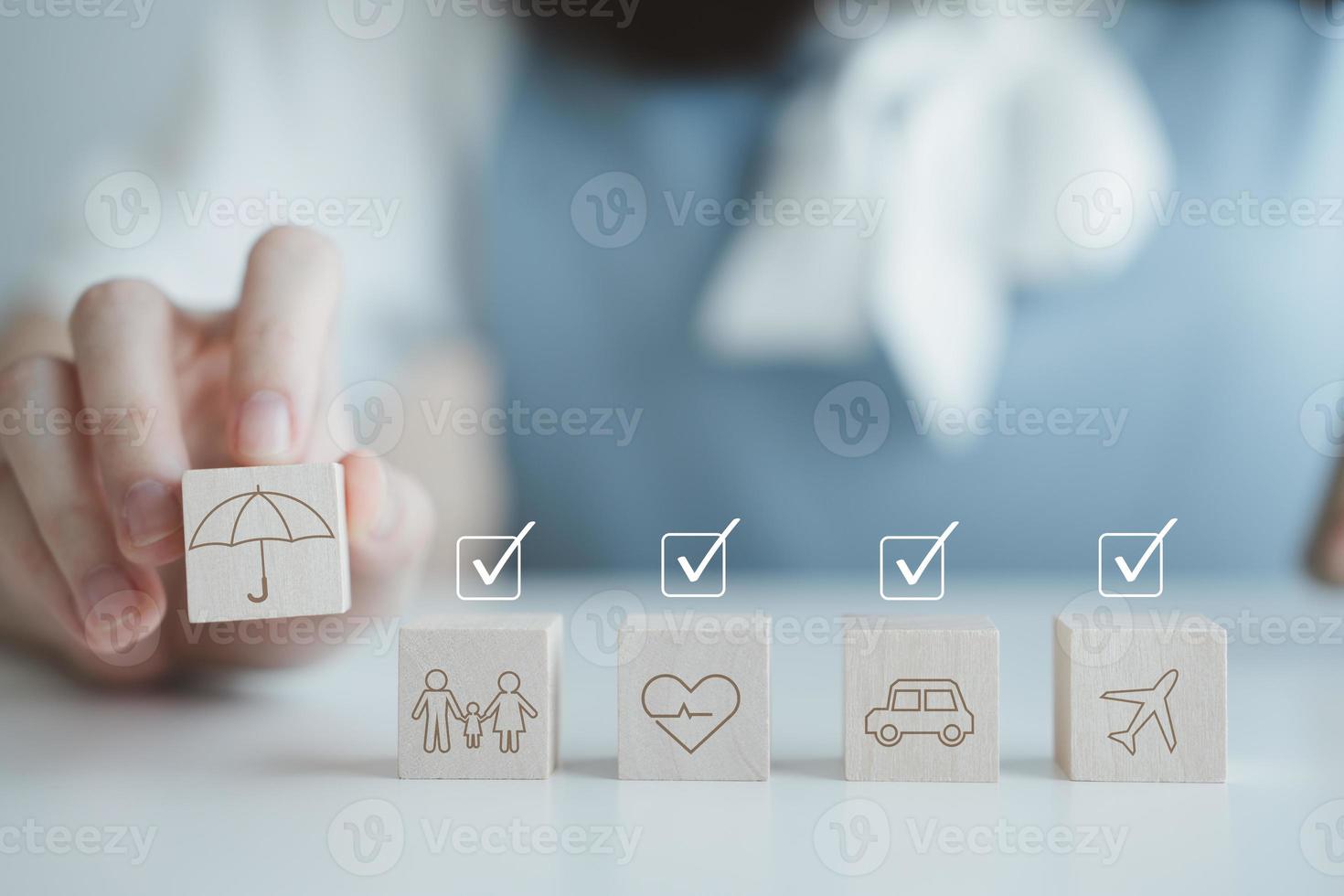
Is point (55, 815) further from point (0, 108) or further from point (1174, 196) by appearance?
point (1174, 196)

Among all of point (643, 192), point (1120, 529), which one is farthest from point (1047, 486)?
point (643, 192)

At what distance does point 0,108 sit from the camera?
2.24 m

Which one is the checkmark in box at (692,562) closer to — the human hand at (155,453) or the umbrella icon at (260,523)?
the human hand at (155,453)

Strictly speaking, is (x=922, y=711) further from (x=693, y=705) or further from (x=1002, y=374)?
(x=1002, y=374)

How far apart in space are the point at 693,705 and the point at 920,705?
17cm

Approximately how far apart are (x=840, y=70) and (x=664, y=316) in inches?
27.3

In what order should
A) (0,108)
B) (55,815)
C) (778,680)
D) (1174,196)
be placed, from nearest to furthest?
(55,815)
(778,680)
(0,108)
(1174,196)

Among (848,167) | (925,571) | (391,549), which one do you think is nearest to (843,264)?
(848,167)

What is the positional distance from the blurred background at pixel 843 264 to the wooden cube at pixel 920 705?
1.79m

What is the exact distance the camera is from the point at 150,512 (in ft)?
3.06

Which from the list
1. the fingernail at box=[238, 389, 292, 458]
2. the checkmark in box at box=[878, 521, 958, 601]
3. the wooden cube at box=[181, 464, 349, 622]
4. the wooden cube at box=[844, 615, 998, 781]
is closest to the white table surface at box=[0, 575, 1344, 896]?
the wooden cube at box=[844, 615, 998, 781]

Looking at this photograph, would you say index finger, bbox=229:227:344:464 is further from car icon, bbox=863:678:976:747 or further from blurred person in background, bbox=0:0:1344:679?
blurred person in background, bbox=0:0:1344:679

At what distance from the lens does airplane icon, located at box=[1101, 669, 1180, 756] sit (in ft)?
2.87

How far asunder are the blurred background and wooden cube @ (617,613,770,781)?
1768mm
